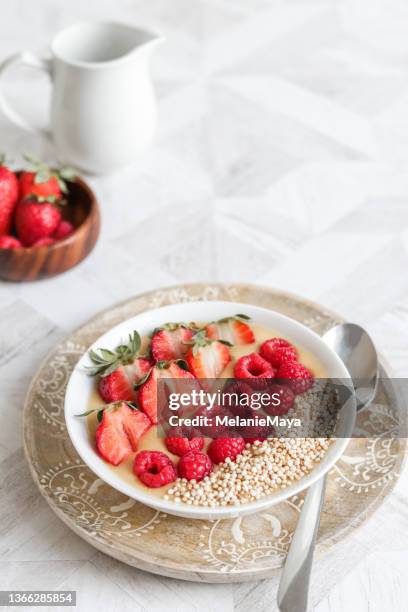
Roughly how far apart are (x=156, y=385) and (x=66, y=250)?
0.35 meters

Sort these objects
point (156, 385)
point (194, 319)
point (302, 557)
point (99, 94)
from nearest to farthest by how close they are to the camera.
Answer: point (302, 557) → point (156, 385) → point (194, 319) → point (99, 94)

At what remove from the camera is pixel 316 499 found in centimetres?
82

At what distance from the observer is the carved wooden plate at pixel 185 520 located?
0.79 m

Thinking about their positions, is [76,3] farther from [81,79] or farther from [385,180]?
[385,180]

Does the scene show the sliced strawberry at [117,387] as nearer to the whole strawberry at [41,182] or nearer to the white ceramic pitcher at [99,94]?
the whole strawberry at [41,182]

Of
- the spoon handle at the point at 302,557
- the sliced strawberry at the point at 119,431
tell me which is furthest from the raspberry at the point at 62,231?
the spoon handle at the point at 302,557

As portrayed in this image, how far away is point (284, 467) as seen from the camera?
84 centimetres

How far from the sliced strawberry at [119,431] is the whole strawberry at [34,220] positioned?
397 millimetres

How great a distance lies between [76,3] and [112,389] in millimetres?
1315

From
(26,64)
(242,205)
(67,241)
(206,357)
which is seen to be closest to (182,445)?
(206,357)

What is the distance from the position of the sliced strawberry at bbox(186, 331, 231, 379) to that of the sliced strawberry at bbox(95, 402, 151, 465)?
10 cm

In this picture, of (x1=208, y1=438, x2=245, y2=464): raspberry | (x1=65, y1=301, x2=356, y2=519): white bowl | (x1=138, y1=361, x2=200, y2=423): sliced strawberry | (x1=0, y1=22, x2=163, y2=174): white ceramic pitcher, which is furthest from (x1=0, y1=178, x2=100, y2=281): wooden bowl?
(x1=208, y1=438, x2=245, y2=464): raspberry

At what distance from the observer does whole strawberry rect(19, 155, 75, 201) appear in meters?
1.16

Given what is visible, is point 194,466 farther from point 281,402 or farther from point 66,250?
point 66,250
